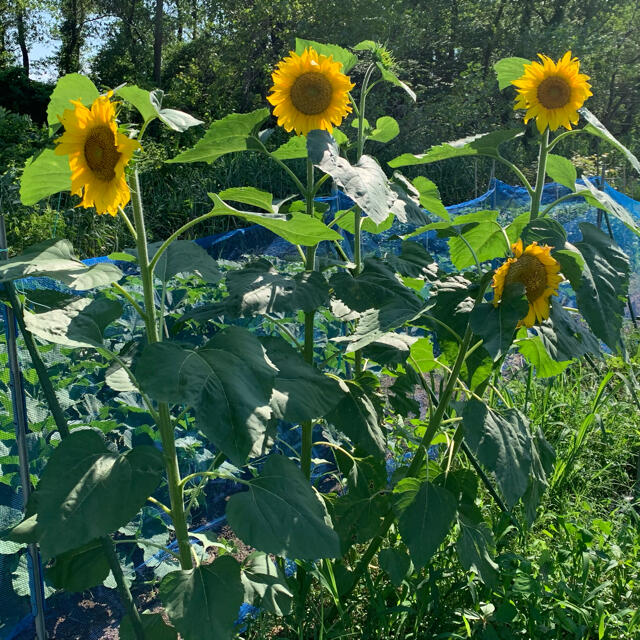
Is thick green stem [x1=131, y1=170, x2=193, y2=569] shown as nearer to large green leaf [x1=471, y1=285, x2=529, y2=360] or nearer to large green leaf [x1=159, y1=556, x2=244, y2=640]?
large green leaf [x1=159, y1=556, x2=244, y2=640]

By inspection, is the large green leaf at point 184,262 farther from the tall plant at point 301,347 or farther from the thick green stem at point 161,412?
the thick green stem at point 161,412

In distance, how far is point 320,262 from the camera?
1851 millimetres

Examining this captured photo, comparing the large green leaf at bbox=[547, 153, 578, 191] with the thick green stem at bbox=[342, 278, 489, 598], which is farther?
the large green leaf at bbox=[547, 153, 578, 191]

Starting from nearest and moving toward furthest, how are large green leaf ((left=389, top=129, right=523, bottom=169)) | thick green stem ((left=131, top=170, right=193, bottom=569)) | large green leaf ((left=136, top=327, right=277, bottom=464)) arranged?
1. large green leaf ((left=136, top=327, right=277, bottom=464))
2. thick green stem ((left=131, top=170, right=193, bottom=569))
3. large green leaf ((left=389, top=129, right=523, bottom=169))

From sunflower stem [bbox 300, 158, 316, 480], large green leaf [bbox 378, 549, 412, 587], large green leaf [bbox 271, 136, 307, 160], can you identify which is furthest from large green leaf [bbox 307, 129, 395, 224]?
large green leaf [bbox 378, 549, 412, 587]

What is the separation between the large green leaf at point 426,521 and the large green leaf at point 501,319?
1.45ft

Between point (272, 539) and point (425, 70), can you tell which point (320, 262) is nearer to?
point (272, 539)

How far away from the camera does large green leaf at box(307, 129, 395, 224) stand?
1350 millimetres

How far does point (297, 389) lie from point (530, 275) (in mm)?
556

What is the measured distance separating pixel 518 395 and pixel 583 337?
1.87 meters

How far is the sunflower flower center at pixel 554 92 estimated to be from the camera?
1788mm

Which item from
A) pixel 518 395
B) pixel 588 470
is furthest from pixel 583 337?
pixel 518 395

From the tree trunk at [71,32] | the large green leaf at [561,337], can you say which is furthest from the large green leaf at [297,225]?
the tree trunk at [71,32]

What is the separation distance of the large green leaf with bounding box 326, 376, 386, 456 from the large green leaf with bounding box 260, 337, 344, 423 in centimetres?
16
